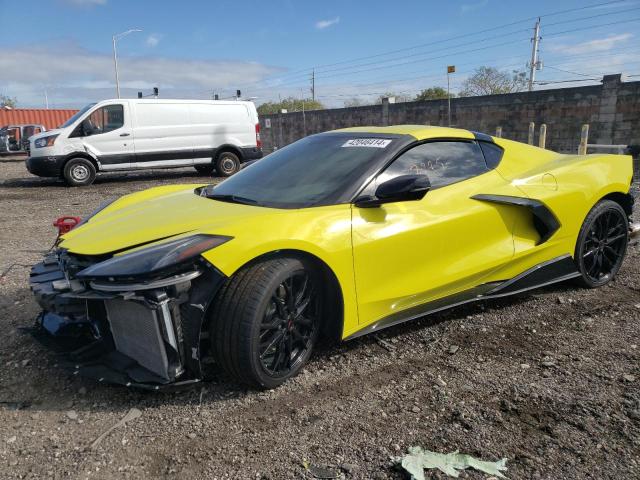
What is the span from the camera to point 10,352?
3139mm

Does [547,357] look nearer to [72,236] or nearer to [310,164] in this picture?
[310,164]

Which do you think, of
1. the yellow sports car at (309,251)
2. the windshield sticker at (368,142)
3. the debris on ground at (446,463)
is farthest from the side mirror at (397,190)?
the debris on ground at (446,463)

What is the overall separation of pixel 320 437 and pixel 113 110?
11272mm

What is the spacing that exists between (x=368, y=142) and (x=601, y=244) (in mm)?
2183

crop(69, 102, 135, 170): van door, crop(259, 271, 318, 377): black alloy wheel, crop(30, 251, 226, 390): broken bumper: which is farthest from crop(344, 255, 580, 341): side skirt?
crop(69, 102, 135, 170): van door

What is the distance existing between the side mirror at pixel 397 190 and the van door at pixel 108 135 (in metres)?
10.4

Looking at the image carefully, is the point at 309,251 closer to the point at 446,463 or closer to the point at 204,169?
the point at 446,463

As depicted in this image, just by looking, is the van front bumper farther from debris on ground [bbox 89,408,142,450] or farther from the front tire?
the front tire

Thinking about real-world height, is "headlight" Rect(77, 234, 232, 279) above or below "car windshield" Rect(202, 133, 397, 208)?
below

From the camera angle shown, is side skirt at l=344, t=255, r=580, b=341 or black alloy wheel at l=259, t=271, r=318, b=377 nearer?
black alloy wheel at l=259, t=271, r=318, b=377

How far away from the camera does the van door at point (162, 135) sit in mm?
12000

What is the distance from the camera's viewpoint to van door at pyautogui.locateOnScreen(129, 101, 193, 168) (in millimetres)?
12000

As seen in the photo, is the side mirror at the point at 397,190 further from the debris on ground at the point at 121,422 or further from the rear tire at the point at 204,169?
the rear tire at the point at 204,169

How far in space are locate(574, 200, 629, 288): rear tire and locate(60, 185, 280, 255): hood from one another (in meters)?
2.52
